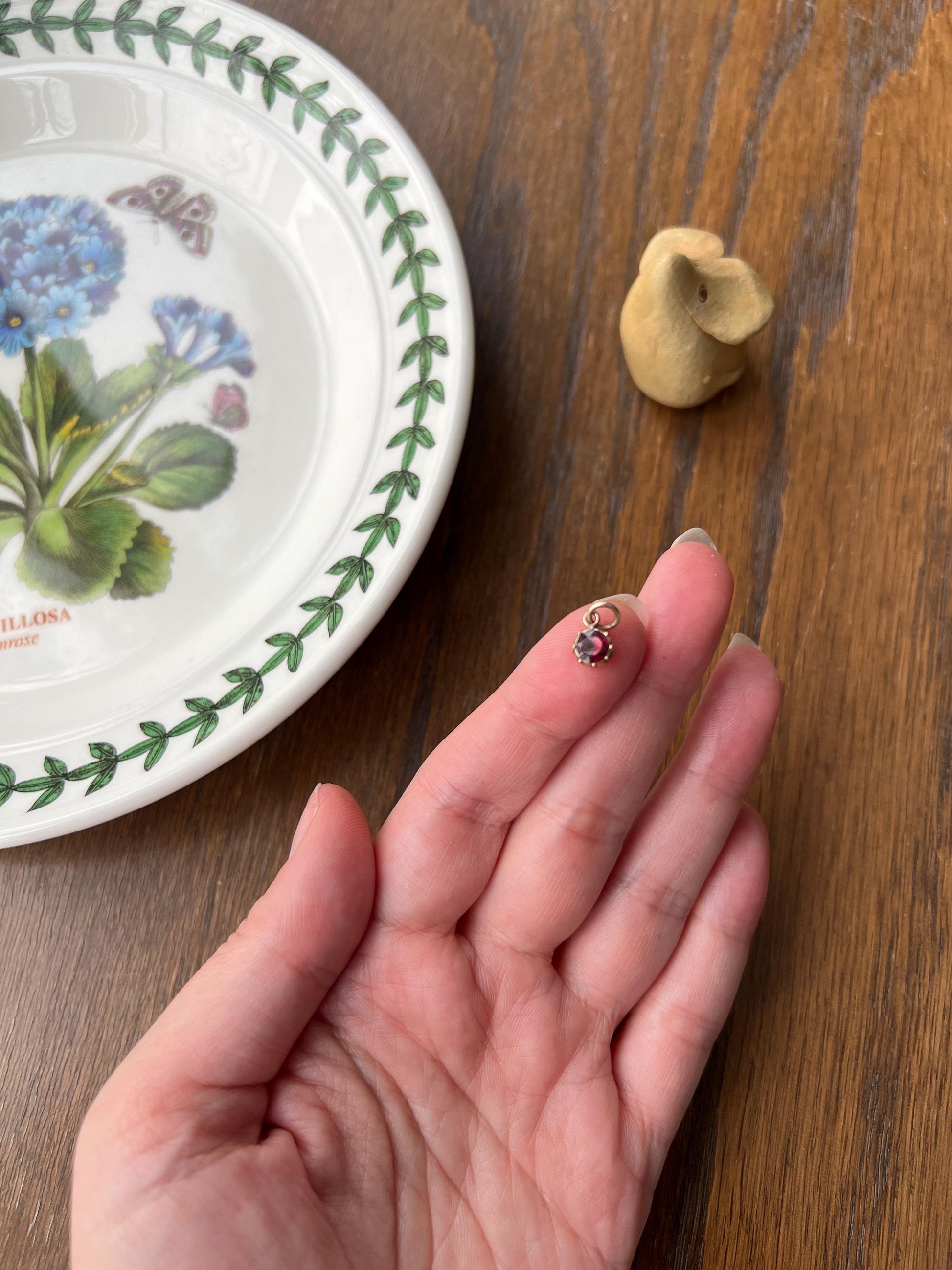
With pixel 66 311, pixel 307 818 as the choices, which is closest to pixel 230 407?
pixel 66 311

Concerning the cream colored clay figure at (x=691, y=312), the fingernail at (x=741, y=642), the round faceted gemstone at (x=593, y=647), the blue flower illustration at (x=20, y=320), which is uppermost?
the cream colored clay figure at (x=691, y=312)

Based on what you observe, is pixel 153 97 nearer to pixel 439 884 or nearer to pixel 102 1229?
pixel 439 884

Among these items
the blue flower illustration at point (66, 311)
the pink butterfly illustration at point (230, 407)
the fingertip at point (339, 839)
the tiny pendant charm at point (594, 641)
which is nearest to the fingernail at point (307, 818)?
the fingertip at point (339, 839)

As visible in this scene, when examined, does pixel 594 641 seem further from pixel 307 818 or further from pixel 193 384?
pixel 193 384

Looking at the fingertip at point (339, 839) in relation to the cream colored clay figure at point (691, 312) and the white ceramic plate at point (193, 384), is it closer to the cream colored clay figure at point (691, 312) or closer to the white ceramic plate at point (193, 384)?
the white ceramic plate at point (193, 384)

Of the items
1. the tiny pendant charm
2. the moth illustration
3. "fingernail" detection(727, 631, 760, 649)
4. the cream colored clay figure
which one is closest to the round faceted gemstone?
the tiny pendant charm

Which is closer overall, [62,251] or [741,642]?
[741,642]

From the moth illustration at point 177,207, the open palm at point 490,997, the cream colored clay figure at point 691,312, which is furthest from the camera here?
the moth illustration at point 177,207

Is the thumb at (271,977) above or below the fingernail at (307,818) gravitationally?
below
